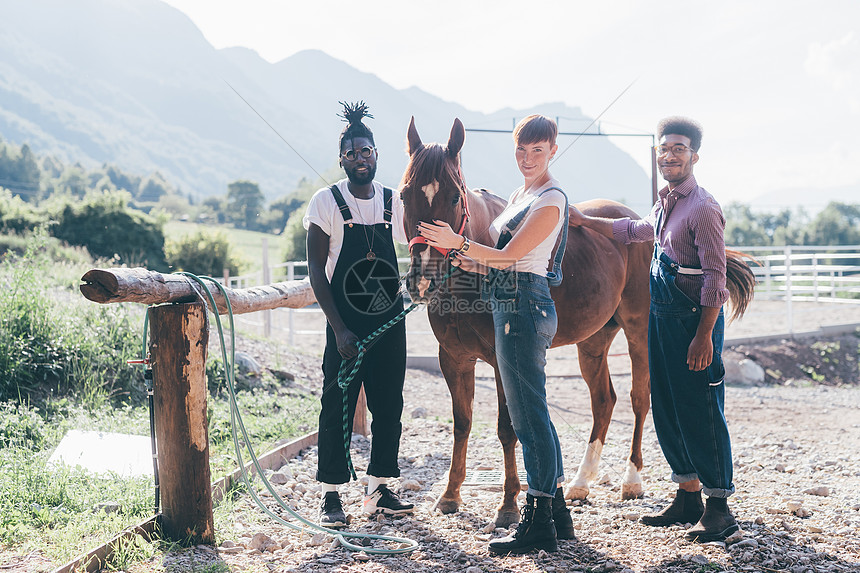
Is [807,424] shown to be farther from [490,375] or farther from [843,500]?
[490,375]

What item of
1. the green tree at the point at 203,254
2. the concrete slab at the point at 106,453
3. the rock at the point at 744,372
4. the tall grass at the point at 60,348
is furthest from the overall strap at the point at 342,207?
the green tree at the point at 203,254

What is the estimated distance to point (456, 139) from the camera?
2.75 metres

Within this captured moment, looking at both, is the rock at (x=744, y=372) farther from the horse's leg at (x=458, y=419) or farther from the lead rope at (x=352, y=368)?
the lead rope at (x=352, y=368)

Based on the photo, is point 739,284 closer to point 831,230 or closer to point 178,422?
point 178,422

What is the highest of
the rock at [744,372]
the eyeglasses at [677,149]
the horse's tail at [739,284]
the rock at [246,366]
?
the eyeglasses at [677,149]

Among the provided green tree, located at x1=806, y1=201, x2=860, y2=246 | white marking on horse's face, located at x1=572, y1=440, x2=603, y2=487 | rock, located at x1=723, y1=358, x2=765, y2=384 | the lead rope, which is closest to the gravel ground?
white marking on horse's face, located at x1=572, y1=440, x2=603, y2=487

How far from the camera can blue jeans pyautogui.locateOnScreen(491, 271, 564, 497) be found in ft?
8.71

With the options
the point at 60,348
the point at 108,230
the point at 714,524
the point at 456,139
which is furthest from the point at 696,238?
the point at 108,230

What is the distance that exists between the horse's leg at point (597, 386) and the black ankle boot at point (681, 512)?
0.71 metres

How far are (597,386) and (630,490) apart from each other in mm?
698

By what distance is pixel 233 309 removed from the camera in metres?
3.38

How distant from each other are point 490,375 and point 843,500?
5558 millimetres

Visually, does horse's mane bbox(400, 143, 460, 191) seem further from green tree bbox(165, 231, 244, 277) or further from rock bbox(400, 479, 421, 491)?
green tree bbox(165, 231, 244, 277)

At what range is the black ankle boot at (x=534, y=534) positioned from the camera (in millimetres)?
2717
